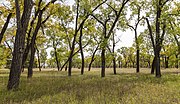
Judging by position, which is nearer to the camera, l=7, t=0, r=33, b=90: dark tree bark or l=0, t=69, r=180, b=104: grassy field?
l=0, t=69, r=180, b=104: grassy field

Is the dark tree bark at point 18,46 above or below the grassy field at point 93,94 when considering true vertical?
above

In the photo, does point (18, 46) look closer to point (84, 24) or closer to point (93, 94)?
point (93, 94)

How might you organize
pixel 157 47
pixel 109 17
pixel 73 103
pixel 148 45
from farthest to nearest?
pixel 148 45 → pixel 109 17 → pixel 157 47 → pixel 73 103

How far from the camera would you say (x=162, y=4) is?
25.1 metres

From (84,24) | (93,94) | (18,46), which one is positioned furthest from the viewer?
(84,24)

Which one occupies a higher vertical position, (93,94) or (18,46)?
(18,46)

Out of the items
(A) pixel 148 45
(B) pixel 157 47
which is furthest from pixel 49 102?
(A) pixel 148 45

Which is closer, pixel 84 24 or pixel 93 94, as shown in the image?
pixel 93 94

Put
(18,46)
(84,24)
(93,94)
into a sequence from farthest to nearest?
(84,24), (18,46), (93,94)

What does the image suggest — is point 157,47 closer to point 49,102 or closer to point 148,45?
point 49,102

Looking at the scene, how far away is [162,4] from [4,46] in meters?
37.5

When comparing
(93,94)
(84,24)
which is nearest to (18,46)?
(93,94)

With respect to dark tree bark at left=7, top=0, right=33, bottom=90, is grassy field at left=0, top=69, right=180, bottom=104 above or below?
below

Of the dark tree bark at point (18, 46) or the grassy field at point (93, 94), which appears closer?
the grassy field at point (93, 94)
